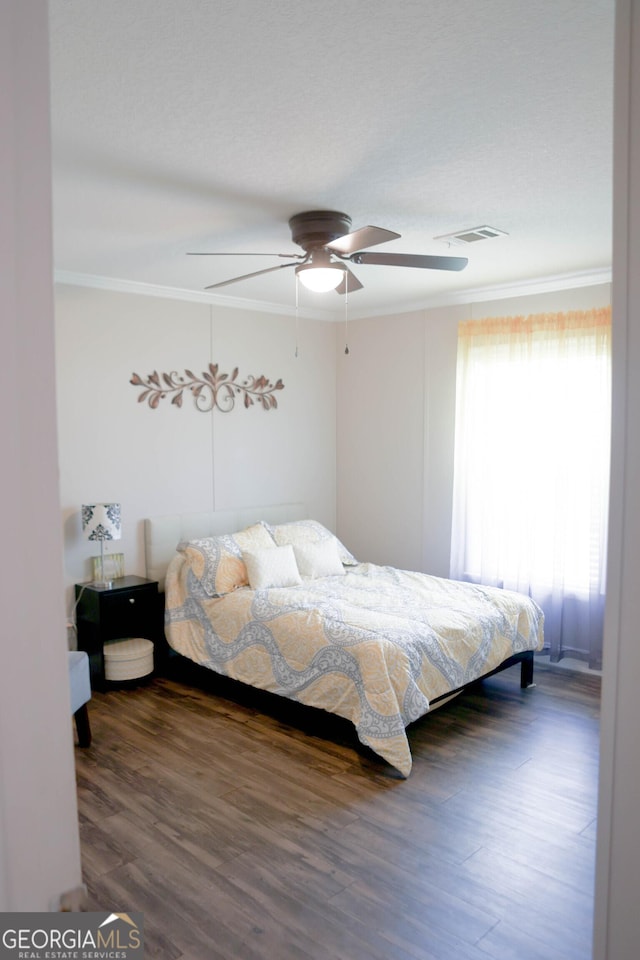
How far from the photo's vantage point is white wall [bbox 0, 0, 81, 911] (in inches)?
21.7

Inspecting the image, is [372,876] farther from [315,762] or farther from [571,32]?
[571,32]

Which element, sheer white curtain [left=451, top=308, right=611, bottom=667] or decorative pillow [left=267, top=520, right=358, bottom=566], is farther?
decorative pillow [left=267, top=520, right=358, bottom=566]

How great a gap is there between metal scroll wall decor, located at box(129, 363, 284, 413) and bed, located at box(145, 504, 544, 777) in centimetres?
88

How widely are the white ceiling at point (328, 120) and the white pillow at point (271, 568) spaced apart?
198cm

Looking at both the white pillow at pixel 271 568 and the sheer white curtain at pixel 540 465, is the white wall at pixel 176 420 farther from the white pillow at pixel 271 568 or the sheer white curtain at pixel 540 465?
the sheer white curtain at pixel 540 465

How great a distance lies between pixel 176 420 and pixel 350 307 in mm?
1836

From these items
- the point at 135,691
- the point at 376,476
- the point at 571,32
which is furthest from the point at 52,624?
the point at 376,476

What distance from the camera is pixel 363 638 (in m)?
3.45

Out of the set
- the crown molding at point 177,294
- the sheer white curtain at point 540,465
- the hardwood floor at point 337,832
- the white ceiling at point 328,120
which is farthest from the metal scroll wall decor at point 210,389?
the hardwood floor at point 337,832

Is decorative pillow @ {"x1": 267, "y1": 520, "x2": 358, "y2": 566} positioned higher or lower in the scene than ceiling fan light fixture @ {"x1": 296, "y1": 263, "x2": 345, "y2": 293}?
lower

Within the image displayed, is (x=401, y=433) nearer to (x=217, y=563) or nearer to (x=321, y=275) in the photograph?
(x=217, y=563)

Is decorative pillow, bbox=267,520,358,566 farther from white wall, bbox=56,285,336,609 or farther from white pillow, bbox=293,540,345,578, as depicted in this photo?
white wall, bbox=56,285,336,609

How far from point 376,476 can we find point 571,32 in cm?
427

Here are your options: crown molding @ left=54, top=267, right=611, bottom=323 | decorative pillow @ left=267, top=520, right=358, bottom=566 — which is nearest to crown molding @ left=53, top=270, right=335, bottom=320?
crown molding @ left=54, top=267, right=611, bottom=323
